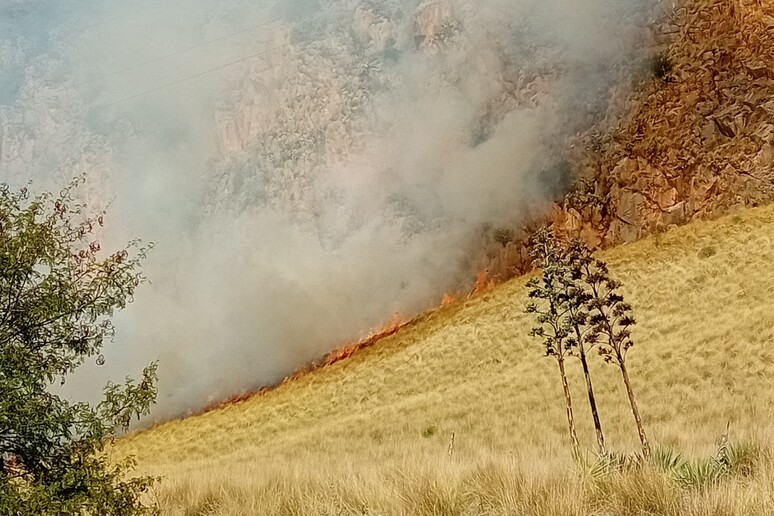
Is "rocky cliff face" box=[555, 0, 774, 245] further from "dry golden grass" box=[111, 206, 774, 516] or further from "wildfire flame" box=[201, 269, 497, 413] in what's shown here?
"wildfire flame" box=[201, 269, 497, 413]

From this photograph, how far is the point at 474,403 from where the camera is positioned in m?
18.9

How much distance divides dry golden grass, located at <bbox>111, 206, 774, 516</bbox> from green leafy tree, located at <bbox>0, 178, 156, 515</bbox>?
1268 mm

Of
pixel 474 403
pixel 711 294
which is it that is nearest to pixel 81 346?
pixel 474 403

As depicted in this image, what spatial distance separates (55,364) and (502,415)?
1406cm

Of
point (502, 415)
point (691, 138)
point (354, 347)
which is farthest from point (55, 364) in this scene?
point (691, 138)

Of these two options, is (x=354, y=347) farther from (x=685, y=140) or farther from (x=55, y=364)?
(x=55, y=364)

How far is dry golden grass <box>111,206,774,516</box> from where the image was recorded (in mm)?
4387

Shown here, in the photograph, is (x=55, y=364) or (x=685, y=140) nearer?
(x=55, y=364)

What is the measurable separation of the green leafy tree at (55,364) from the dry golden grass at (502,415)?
1.27 meters

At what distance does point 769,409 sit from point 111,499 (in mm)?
10912

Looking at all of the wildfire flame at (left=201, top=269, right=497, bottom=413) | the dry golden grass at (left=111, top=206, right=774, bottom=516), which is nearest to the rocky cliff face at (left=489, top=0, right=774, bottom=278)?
the wildfire flame at (left=201, top=269, right=497, bottom=413)

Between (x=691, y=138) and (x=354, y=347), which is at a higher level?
(x=691, y=138)

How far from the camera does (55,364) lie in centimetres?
443

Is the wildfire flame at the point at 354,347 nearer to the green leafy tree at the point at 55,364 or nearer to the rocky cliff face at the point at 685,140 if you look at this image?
the rocky cliff face at the point at 685,140
